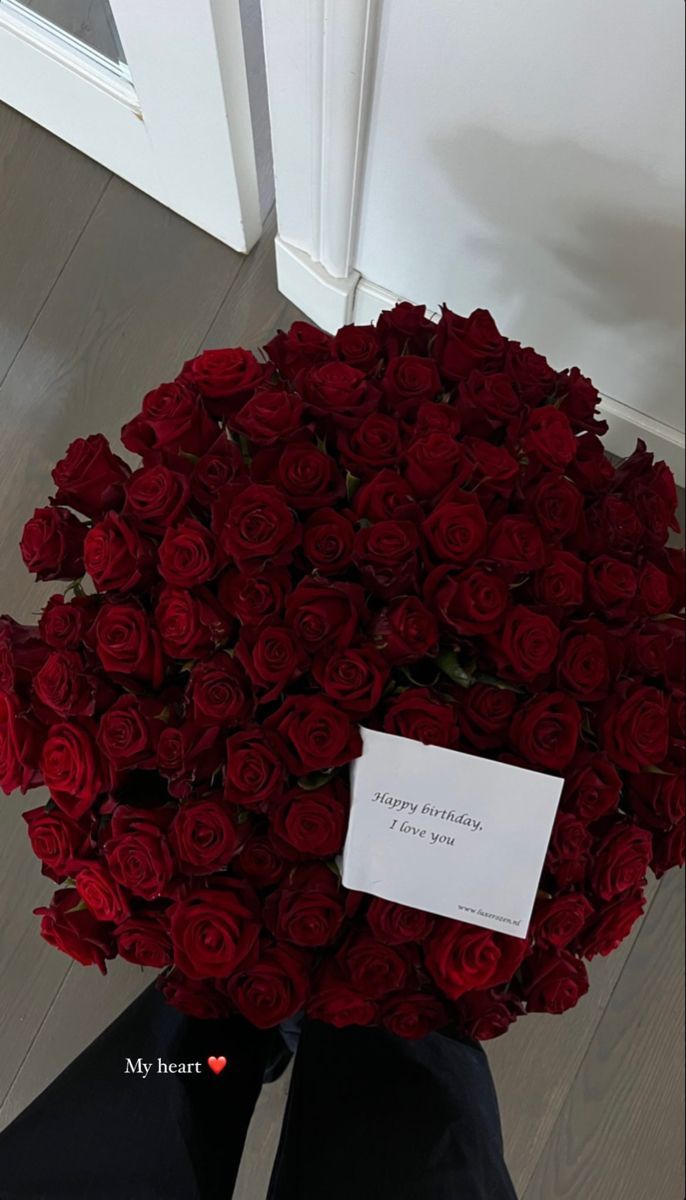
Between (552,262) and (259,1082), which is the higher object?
(552,262)

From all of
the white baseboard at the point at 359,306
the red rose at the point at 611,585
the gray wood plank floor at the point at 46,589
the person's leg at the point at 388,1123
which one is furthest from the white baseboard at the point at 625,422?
the person's leg at the point at 388,1123

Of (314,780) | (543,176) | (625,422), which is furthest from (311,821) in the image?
(625,422)

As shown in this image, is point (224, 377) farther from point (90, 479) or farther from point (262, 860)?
point (262, 860)

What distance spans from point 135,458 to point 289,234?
316 millimetres

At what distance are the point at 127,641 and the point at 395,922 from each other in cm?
24

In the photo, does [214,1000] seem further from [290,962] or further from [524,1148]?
[524,1148]

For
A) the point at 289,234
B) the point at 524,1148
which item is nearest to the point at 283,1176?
the point at 524,1148

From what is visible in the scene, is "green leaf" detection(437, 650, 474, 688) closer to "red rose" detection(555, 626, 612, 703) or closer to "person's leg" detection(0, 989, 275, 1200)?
"red rose" detection(555, 626, 612, 703)

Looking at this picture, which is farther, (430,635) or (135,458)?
(135,458)

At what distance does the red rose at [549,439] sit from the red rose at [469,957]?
305 mm

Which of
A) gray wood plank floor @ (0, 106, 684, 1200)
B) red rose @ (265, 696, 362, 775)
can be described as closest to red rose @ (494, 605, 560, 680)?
red rose @ (265, 696, 362, 775)

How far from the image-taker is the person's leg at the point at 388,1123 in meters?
0.62

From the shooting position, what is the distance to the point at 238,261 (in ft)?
3.95

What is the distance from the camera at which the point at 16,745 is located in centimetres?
61
